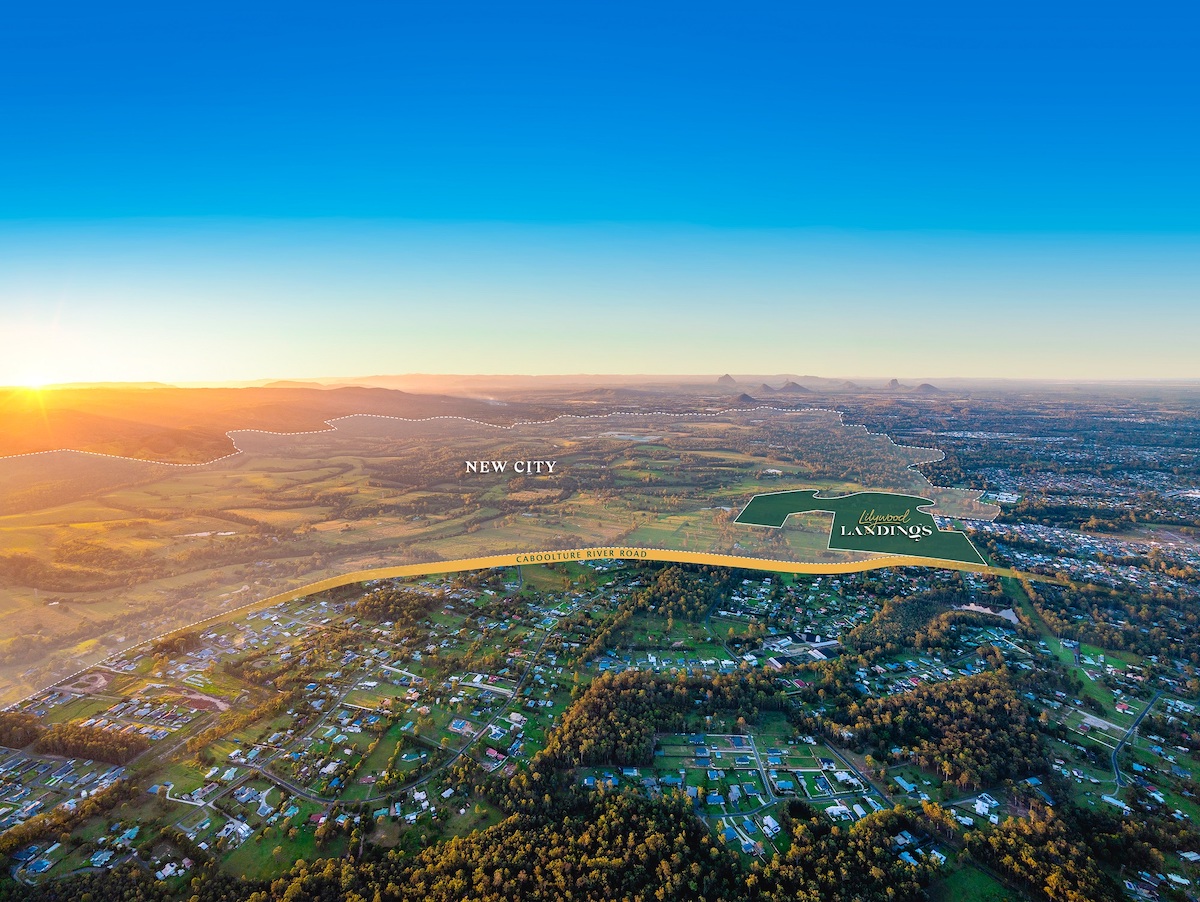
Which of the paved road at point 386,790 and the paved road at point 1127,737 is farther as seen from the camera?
the paved road at point 1127,737

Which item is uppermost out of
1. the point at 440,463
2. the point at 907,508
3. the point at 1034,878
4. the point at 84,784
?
the point at 440,463

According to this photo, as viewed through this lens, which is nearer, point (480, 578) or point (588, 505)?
point (588, 505)

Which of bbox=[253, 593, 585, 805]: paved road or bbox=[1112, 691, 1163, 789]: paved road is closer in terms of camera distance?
bbox=[253, 593, 585, 805]: paved road

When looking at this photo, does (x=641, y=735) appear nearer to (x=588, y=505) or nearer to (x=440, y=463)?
(x=588, y=505)

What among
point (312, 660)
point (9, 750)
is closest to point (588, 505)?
point (312, 660)

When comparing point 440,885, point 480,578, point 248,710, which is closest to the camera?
point 440,885

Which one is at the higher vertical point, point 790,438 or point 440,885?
point 790,438

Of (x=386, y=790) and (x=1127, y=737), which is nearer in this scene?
(x=386, y=790)

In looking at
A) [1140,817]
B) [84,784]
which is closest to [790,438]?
[1140,817]

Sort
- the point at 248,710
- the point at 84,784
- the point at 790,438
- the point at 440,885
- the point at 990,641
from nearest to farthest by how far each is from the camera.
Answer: the point at 440,885 < the point at 84,784 < the point at 248,710 < the point at 990,641 < the point at 790,438
